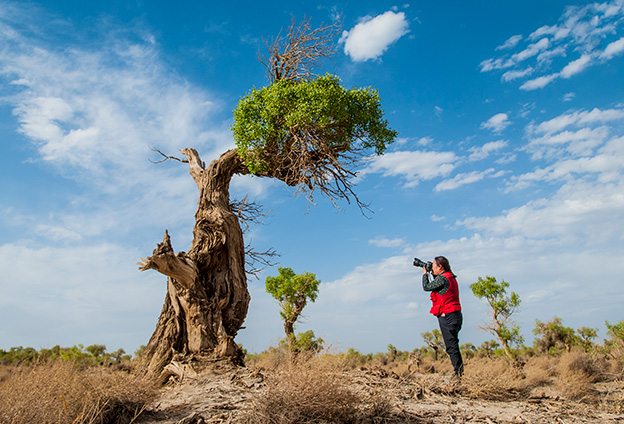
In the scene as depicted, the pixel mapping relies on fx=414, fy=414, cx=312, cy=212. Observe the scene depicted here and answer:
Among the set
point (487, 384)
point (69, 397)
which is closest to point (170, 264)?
point (69, 397)

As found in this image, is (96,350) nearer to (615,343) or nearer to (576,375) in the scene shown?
(576,375)

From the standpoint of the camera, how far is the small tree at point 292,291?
20422mm

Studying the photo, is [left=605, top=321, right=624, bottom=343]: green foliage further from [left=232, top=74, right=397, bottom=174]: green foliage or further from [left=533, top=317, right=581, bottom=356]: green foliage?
[left=232, top=74, right=397, bottom=174]: green foliage

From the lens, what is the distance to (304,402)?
16.8ft

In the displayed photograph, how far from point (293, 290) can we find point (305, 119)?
1313cm

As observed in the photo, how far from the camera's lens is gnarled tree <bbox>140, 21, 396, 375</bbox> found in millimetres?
9523

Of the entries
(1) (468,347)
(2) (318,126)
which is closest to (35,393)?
(2) (318,126)

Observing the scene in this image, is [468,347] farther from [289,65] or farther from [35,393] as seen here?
[35,393]

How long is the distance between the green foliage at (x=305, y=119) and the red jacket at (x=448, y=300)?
4019 millimetres

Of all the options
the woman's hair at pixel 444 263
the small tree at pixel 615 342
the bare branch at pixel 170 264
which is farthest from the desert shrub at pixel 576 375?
the bare branch at pixel 170 264

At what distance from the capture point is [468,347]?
1091 inches

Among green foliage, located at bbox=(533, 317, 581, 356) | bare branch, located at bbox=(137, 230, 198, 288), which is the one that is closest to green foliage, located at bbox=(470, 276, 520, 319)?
green foliage, located at bbox=(533, 317, 581, 356)

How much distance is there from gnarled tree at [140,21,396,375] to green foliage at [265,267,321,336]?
9.91 meters

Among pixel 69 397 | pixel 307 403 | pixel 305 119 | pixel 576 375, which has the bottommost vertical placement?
pixel 576 375
